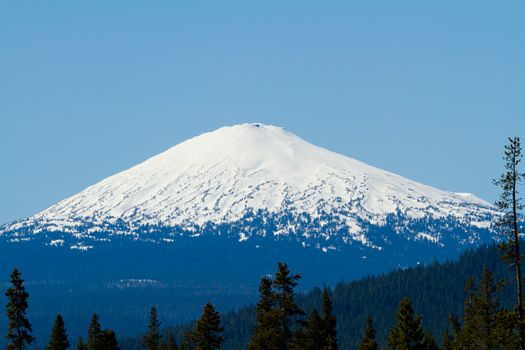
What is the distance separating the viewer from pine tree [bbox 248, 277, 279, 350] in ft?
189

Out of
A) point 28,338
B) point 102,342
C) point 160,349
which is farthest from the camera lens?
point 160,349

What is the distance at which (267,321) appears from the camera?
57.7 m

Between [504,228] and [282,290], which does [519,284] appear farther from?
[282,290]

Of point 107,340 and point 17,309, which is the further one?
point 107,340

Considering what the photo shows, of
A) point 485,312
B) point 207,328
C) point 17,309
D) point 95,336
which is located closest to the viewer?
point 17,309

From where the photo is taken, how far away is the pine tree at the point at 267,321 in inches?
2265

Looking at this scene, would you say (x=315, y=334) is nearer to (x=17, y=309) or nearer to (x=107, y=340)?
(x=107, y=340)

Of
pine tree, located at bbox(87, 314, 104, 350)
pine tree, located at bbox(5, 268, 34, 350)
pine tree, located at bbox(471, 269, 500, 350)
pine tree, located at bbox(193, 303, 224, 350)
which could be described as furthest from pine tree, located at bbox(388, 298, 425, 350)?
pine tree, located at bbox(87, 314, 104, 350)

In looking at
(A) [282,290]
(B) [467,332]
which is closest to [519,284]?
(A) [282,290]

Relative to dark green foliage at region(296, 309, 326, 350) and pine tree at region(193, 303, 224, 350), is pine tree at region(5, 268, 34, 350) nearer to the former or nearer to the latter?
pine tree at region(193, 303, 224, 350)

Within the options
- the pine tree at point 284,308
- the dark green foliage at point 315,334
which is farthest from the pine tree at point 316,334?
the pine tree at point 284,308

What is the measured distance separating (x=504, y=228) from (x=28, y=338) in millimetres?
25481

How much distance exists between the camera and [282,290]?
190 ft

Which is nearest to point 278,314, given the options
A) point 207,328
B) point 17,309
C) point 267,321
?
point 267,321
